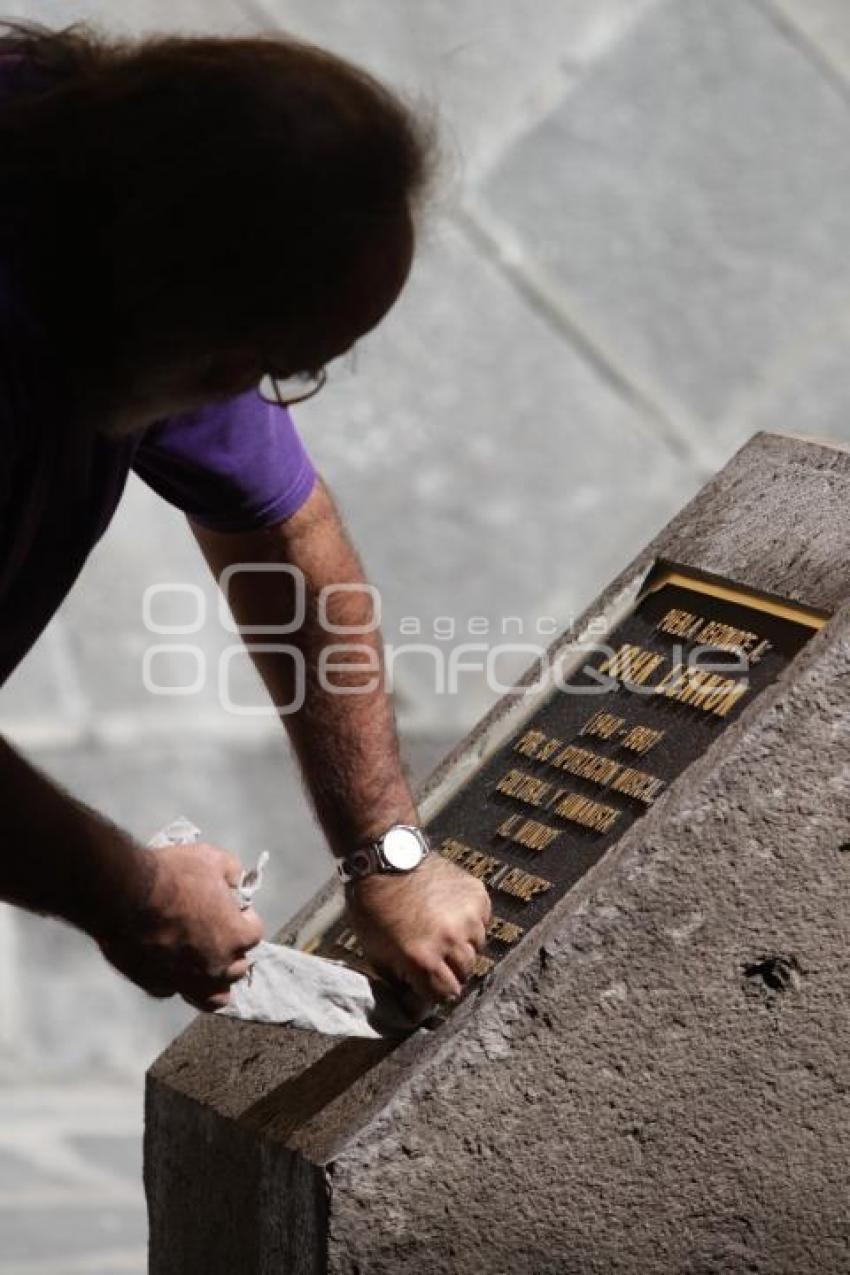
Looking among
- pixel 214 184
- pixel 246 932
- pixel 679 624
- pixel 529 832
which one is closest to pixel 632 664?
pixel 679 624

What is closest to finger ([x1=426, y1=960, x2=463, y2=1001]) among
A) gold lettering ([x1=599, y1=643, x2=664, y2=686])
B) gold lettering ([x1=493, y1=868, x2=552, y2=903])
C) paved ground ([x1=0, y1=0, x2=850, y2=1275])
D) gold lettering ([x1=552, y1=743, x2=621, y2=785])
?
gold lettering ([x1=493, y1=868, x2=552, y2=903])

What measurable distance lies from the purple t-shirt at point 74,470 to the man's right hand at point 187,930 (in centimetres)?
23

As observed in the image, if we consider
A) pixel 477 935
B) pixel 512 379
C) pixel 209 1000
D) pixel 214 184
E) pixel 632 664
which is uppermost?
pixel 214 184

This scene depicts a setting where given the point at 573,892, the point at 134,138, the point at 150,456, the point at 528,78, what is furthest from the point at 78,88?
the point at 528,78

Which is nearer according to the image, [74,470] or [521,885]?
[74,470]

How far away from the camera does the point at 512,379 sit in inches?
187

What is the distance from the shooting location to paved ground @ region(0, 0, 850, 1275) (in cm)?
434

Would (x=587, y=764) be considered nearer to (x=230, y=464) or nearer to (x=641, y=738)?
(x=641, y=738)

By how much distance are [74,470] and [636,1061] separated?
612 millimetres

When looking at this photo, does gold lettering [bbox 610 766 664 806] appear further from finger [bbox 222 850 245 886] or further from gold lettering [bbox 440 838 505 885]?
finger [bbox 222 850 245 886]

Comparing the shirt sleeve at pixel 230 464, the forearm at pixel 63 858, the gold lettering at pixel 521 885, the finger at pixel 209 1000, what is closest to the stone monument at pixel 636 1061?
the gold lettering at pixel 521 885

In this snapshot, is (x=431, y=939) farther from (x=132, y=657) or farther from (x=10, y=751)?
(x=132, y=657)

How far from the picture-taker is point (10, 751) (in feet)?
5.89

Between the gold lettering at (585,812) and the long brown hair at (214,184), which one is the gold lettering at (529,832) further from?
the long brown hair at (214,184)
